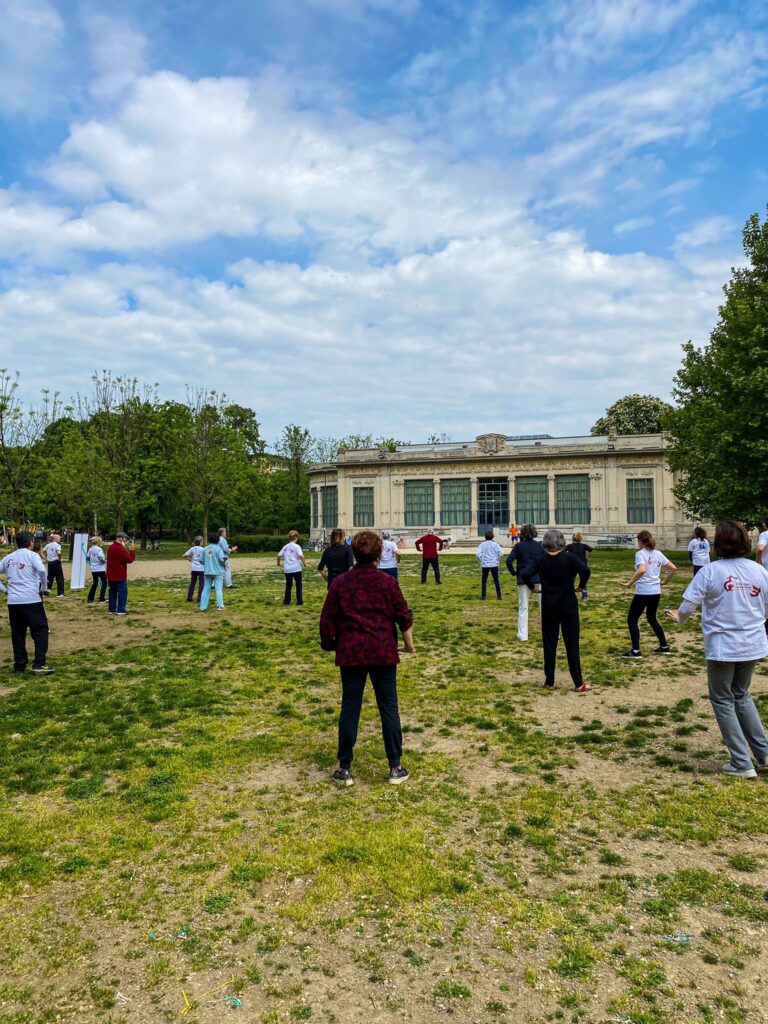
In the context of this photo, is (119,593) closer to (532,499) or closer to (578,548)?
(578,548)

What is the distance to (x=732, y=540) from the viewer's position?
5711 mm

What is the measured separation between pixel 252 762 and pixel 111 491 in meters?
35.4

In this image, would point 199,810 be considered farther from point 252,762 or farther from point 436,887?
point 436,887

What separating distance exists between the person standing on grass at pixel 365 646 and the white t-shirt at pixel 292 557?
10.4 meters

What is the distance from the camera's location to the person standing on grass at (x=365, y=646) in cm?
547

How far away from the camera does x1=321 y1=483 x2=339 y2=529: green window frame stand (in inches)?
2201

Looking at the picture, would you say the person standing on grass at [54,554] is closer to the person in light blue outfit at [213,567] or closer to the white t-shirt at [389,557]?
the person in light blue outfit at [213,567]

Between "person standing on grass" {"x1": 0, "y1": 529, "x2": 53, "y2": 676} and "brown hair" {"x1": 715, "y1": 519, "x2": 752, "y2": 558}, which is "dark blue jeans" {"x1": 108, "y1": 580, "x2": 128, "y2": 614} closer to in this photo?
"person standing on grass" {"x1": 0, "y1": 529, "x2": 53, "y2": 676}

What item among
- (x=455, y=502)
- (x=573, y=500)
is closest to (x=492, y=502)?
(x=455, y=502)

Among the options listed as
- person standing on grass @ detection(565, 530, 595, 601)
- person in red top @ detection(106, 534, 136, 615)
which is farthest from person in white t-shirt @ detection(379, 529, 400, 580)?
person in red top @ detection(106, 534, 136, 615)

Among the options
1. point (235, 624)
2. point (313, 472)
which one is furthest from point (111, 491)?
point (235, 624)

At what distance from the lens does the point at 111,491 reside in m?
38.1

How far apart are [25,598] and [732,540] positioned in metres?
9.14

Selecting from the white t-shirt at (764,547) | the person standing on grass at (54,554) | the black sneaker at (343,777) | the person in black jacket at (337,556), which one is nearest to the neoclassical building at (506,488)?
the person standing on grass at (54,554)
